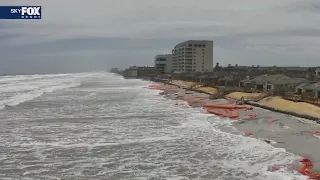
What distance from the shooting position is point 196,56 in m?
154

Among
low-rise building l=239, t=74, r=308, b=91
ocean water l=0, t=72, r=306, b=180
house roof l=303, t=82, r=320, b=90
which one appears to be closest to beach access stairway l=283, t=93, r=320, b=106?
house roof l=303, t=82, r=320, b=90

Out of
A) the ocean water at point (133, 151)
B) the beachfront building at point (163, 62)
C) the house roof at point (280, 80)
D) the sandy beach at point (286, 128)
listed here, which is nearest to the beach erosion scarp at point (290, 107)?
the sandy beach at point (286, 128)

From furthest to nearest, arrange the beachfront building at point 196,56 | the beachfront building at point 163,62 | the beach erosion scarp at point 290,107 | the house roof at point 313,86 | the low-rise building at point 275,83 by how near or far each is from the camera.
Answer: the beachfront building at point 163,62, the beachfront building at point 196,56, the low-rise building at point 275,83, the house roof at point 313,86, the beach erosion scarp at point 290,107

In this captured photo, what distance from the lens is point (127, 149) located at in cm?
1931

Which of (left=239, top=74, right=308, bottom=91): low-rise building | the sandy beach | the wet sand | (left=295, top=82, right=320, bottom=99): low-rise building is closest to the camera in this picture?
the wet sand

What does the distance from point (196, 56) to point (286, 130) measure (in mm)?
130447

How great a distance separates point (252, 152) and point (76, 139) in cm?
995

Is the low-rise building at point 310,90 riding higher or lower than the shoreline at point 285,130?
higher

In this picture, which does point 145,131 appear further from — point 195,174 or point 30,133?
point 195,174

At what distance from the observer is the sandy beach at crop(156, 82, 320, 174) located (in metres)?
19.2

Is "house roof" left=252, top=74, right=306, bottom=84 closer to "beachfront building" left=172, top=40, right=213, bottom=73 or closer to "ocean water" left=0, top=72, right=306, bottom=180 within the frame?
"ocean water" left=0, top=72, right=306, bottom=180

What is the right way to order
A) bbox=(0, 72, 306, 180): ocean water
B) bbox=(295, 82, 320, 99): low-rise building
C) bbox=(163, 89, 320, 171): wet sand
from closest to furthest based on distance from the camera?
bbox=(0, 72, 306, 180): ocean water → bbox=(163, 89, 320, 171): wet sand → bbox=(295, 82, 320, 99): low-rise building

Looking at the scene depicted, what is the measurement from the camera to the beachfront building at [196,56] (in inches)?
6014

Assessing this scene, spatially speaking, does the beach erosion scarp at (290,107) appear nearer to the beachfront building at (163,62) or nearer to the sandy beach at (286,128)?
the sandy beach at (286,128)
